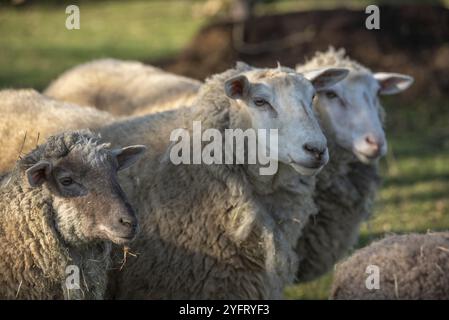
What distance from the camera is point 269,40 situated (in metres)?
13.5

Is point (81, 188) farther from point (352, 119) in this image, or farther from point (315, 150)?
point (352, 119)

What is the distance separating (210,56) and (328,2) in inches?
413

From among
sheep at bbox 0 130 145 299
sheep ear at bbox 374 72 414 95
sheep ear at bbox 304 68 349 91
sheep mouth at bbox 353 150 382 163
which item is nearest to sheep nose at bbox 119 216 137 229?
sheep at bbox 0 130 145 299

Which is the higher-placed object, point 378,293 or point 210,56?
point 210,56

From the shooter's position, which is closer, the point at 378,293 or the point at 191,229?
the point at 378,293

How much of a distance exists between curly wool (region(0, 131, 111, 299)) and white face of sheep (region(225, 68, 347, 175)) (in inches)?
41.1

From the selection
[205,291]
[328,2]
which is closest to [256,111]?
[205,291]

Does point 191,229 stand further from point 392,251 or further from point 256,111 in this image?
point 392,251

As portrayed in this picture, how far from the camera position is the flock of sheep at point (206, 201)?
4355 mm

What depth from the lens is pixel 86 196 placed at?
426 centimetres

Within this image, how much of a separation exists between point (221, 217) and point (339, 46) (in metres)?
8.16

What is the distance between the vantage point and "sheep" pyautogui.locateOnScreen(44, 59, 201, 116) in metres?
6.80

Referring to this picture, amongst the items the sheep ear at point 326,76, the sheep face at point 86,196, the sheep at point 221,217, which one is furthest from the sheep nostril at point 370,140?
the sheep face at point 86,196

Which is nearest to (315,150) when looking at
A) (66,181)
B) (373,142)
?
(373,142)
